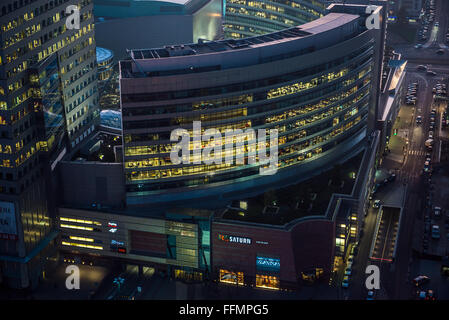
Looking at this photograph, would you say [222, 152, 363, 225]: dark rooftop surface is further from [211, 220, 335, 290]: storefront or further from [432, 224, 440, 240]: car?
[432, 224, 440, 240]: car

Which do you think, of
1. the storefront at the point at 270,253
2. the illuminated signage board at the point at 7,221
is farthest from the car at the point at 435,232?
the illuminated signage board at the point at 7,221

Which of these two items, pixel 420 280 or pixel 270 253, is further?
pixel 420 280

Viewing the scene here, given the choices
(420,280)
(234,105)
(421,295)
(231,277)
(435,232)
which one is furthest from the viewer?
(435,232)

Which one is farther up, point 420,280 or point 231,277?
point 420,280

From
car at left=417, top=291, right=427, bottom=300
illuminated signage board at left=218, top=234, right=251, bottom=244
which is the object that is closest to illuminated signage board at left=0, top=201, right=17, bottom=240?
illuminated signage board at left=218, top=234, right=251, bottom=244

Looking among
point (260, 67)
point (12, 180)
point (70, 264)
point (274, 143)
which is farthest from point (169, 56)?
point (70, 264)

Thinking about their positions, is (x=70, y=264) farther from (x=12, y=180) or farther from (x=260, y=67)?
(x=260, y=67)

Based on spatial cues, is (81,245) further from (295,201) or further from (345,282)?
(345,282)

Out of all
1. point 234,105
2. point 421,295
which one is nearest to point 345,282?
point 421,295
